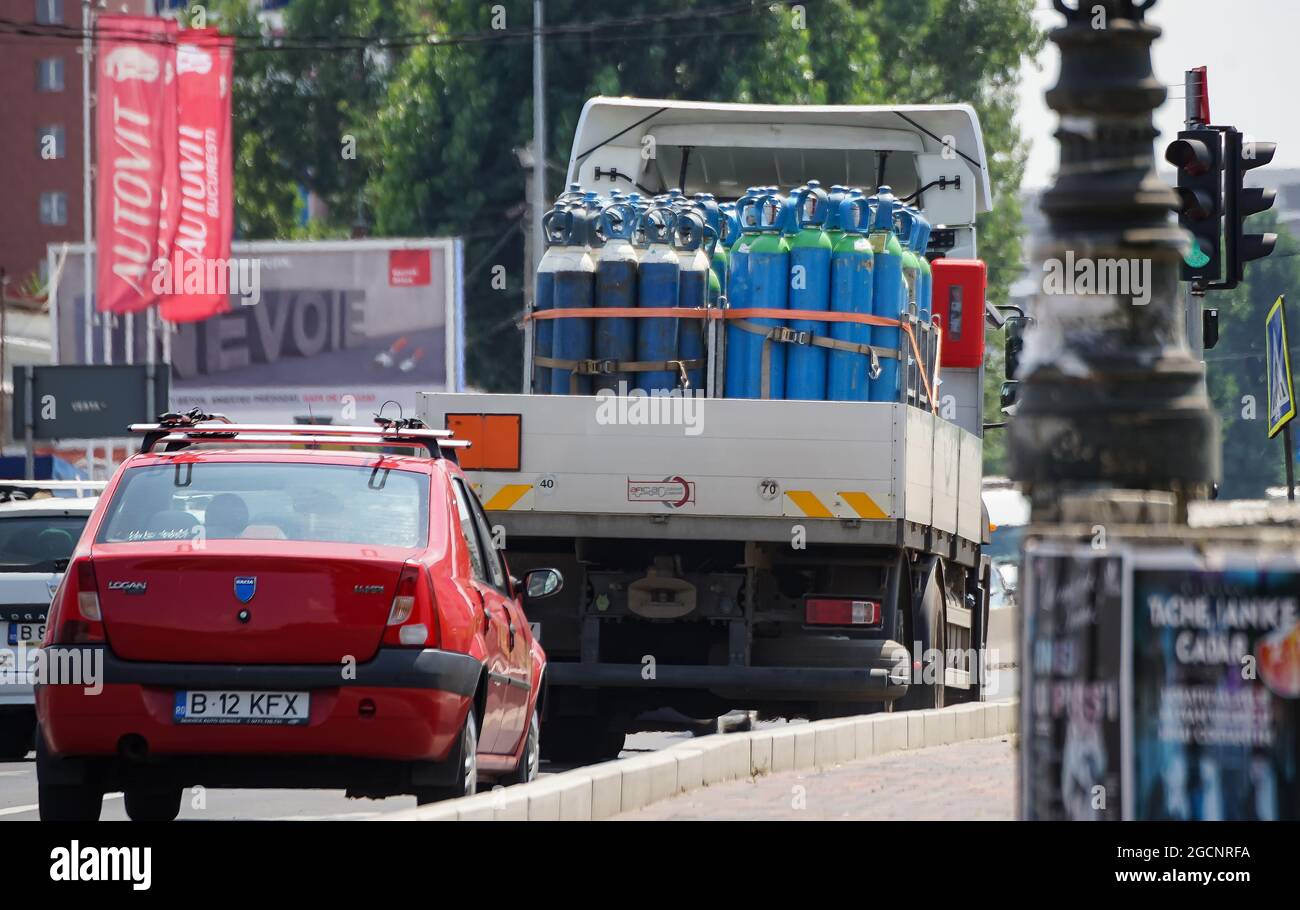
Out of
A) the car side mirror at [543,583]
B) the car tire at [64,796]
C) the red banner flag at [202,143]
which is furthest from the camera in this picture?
the red banner flag at [202,143]

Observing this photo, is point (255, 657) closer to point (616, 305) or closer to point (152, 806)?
point (152, 806)

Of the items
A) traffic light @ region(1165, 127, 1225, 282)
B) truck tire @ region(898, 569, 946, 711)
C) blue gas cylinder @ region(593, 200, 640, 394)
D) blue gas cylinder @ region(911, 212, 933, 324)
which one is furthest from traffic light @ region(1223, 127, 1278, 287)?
blue gas cylinder @ region(593, 200, 640, 394)

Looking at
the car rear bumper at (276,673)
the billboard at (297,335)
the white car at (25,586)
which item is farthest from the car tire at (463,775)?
the billboard at (297,335)

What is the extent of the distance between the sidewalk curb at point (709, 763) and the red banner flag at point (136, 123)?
86.7 feet

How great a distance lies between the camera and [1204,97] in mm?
17516

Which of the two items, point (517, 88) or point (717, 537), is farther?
point (517, 88)

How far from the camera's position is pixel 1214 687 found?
17.8ft

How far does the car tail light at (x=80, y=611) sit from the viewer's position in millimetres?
8664

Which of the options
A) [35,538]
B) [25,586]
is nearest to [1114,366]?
[25,586]

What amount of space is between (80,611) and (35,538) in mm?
6127

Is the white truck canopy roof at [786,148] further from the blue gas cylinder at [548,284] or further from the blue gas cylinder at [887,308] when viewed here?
the blue gas cylinder at [887,308]
